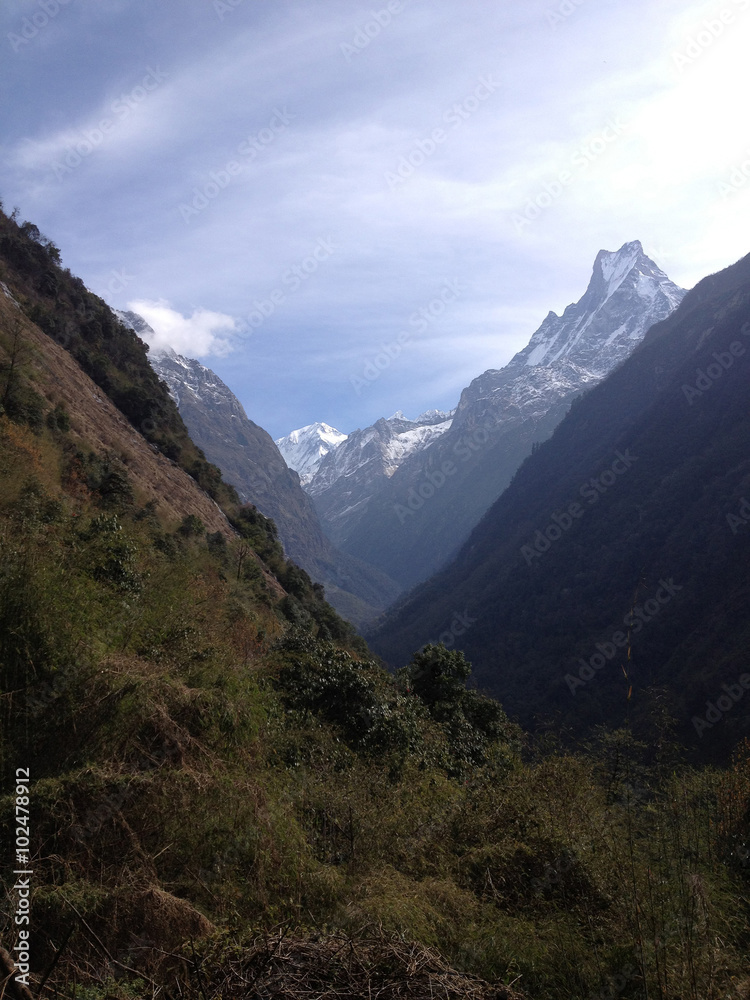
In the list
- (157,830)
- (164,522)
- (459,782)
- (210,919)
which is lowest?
(459,782)

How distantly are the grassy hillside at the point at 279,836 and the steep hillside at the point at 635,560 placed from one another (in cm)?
3048

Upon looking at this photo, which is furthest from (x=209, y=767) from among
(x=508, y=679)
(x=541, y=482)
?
(x=541, y=482)

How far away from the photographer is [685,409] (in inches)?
4018

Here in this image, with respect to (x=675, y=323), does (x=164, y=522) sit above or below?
below

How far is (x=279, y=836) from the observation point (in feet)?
18.2

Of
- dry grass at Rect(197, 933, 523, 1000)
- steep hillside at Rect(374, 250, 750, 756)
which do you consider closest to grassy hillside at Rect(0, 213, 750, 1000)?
dry grass at Rect(197, 933, 523, 1000)

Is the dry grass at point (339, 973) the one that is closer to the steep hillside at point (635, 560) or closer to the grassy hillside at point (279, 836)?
the grassy hillside at point (279, 836)

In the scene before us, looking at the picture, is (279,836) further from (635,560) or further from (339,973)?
(635,560)

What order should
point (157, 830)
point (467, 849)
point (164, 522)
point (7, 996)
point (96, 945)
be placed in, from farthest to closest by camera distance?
point (164, 522) < point (467, 849) < point (157, 830) < point (96, 945) < point (7, 996)

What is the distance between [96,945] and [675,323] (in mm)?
161243

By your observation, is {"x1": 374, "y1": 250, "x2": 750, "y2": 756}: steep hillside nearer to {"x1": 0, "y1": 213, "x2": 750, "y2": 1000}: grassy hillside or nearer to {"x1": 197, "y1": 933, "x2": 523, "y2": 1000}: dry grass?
{"x1": 0, "y1": 213, "x2": 750, "y2": 1000}: grassy hillside

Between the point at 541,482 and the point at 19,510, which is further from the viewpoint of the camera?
the point at 541,482

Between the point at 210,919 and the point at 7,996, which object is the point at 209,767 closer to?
the point at 210,919

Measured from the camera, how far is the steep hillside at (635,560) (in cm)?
6075
